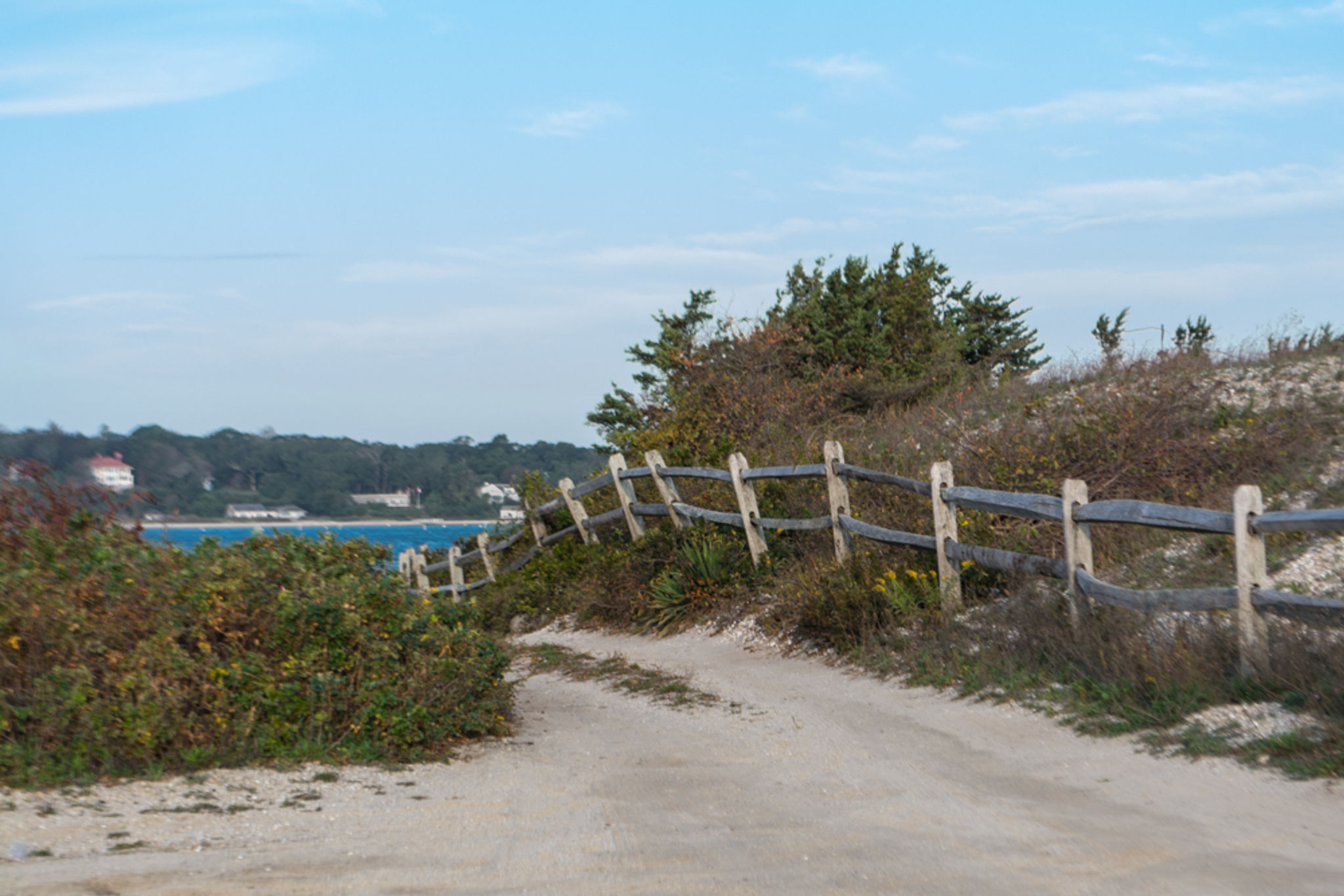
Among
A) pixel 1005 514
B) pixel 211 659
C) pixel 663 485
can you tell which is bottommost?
pixel 211 659

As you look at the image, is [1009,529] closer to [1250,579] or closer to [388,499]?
[1250,579]

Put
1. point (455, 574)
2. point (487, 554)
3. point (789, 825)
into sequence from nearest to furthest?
point (789, 825), point (487, 554), point (455, 574)

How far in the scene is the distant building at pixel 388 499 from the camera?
27875 mm

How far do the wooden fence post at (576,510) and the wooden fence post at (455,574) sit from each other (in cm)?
405

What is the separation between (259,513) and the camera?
57.7 feet

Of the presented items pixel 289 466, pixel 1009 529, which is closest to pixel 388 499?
pixel 289 466

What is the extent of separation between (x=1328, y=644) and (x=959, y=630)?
9.64 feet

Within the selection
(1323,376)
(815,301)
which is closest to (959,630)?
Answer: (1323,376)

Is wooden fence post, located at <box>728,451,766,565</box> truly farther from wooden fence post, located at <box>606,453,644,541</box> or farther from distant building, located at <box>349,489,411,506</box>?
distant building, located at <box>349,489,411,506</box>

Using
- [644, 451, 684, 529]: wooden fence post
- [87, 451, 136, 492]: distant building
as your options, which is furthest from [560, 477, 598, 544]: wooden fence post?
[87, 451, 136, 492]: distant building

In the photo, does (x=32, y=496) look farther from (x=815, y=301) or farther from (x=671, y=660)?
(x=815, y=301)

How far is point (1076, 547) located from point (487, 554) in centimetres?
1265

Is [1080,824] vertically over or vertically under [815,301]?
under

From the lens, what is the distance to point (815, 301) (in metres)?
24.2
